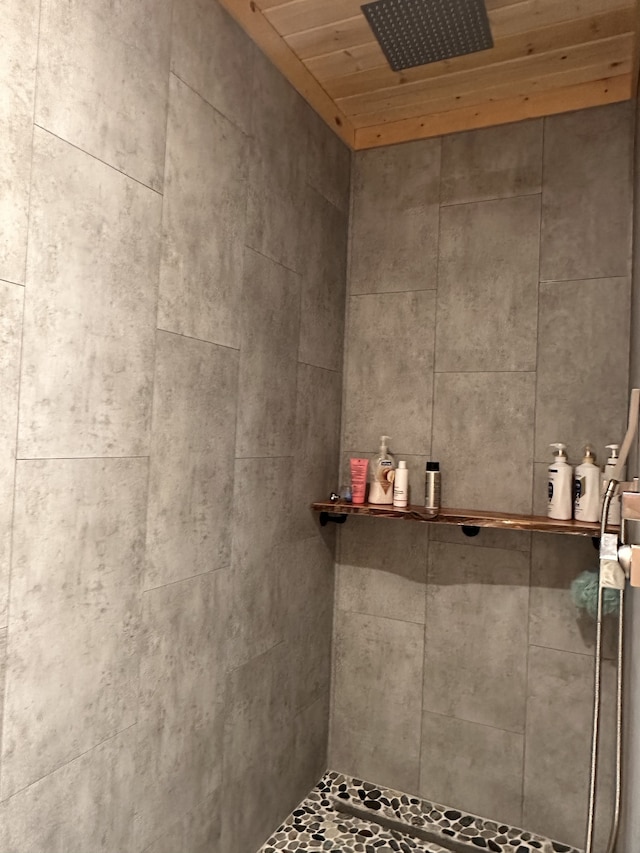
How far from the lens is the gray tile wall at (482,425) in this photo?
1.94 m

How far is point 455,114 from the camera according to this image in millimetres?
2162

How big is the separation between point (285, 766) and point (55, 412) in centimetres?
150

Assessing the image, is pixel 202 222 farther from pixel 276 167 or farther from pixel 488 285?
pixel 488 285

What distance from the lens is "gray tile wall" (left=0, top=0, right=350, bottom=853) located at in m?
1.07

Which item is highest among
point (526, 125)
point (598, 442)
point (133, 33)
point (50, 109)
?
point (526, 125)

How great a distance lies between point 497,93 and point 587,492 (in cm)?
140

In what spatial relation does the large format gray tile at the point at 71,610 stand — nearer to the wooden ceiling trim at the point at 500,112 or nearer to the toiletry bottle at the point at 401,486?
the toiletry bottle at the point at 401,486

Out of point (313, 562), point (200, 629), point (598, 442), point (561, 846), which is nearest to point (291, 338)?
point (313, 562)

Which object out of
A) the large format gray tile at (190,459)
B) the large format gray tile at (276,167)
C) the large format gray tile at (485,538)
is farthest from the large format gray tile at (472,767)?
the large format gray tile at (276,167)

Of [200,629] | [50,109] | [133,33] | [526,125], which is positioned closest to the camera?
[50,109]

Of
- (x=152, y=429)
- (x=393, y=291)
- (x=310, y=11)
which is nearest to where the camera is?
(x=152, y=429)

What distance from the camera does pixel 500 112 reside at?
2.09 metres

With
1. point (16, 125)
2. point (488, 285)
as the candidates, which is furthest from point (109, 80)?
point (488, 285)

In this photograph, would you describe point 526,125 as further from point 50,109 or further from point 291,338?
point 50,109
